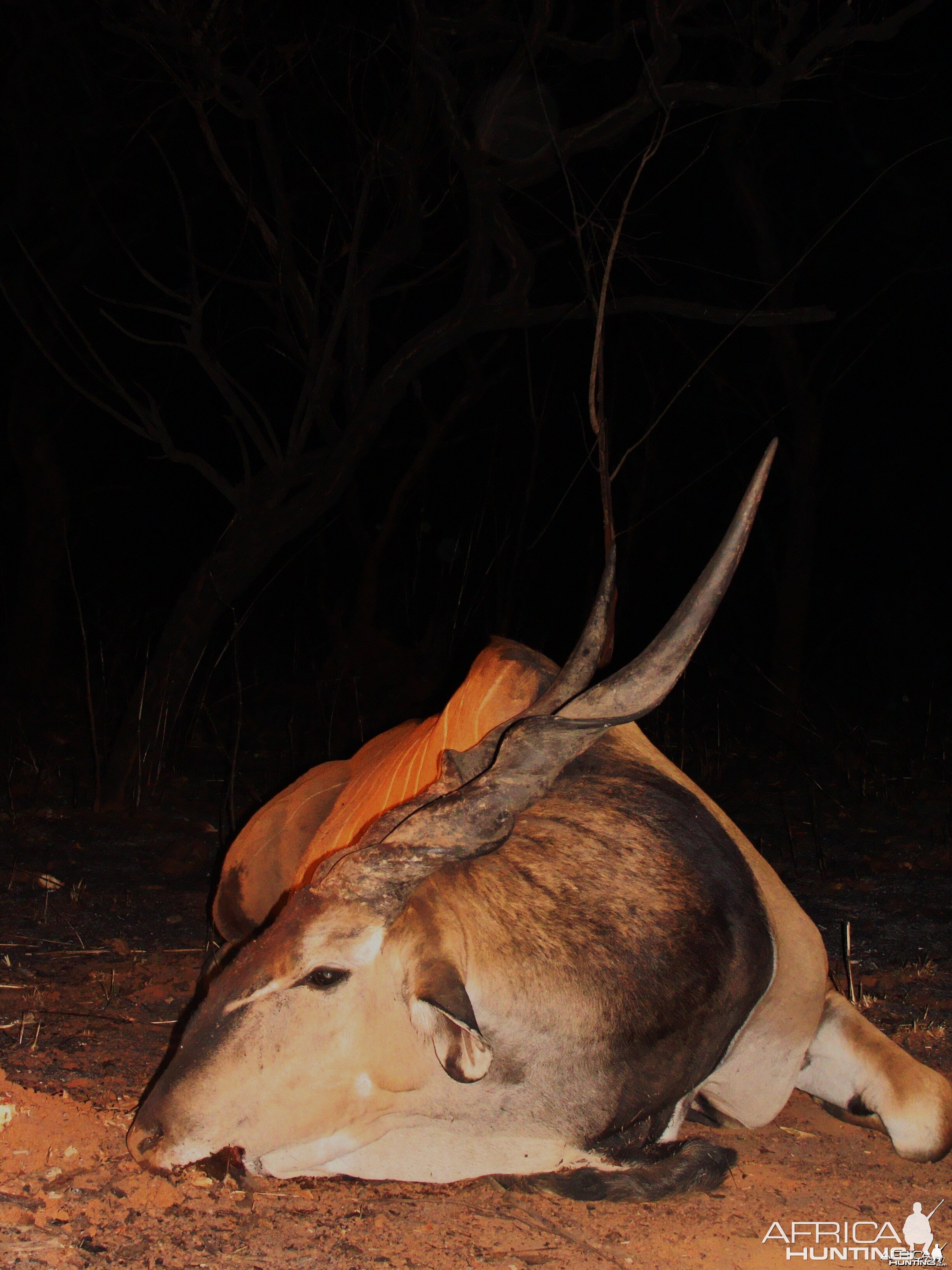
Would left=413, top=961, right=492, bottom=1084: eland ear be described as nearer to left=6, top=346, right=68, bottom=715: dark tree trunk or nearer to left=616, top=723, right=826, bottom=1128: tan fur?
left=616, top=723, right=826, bottom=1128: tan fur

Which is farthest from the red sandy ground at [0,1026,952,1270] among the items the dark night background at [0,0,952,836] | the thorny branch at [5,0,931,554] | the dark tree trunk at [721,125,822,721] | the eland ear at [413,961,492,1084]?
the dark tree trunk at [721,125,822,721]

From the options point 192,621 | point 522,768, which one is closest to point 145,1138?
point 522,768

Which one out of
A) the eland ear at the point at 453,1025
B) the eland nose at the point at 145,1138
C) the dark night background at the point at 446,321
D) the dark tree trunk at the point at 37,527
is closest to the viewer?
the eland ear at the point at 453,1025

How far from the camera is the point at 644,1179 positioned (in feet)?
7.72

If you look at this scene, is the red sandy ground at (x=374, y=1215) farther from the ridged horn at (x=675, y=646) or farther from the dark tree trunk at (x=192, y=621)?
the dark tree trunk at (x=192, y=621)

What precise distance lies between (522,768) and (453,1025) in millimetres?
465

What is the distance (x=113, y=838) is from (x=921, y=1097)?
12.3 feet

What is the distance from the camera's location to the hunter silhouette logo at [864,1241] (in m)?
2.21

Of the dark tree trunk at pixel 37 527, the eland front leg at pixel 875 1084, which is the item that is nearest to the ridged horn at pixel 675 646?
the eland front leg at pixel 875 1084

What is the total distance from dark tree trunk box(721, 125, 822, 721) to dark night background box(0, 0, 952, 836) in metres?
0.03

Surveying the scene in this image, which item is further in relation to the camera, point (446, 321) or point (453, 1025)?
point (446, 321)

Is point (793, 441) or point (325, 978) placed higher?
point (793, 441)

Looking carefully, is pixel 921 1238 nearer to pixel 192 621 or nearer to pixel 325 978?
pixel 325 978

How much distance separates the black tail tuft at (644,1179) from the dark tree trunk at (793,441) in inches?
209
